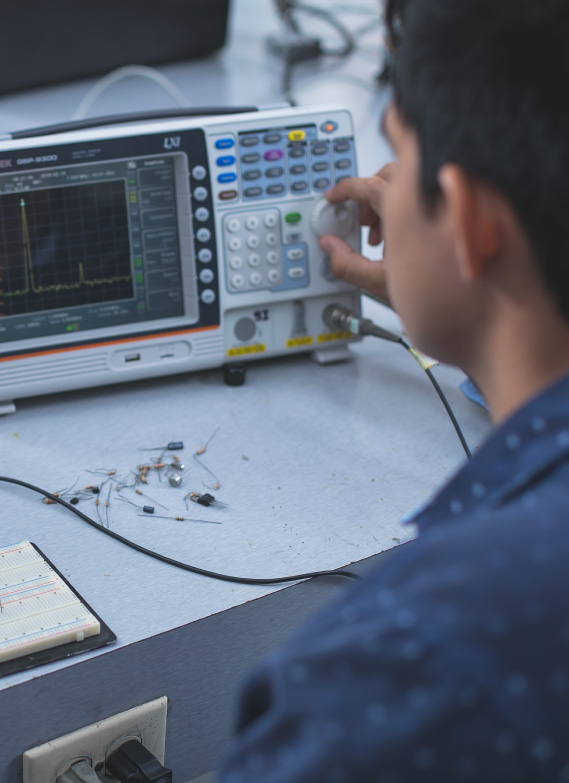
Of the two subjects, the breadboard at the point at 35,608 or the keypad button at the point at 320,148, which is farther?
the keypad button at the point at 320,148

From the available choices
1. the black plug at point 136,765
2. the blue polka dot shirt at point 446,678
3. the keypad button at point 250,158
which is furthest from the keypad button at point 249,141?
the blue polka dot shirt at point 446,678

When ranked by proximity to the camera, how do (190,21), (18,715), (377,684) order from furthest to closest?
(190,21), (18,715), (377,684)

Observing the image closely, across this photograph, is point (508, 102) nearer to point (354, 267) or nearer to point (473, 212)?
point (473, 212)

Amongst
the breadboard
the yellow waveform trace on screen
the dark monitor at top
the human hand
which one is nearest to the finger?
the human hand

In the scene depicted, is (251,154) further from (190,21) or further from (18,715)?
(190,21)

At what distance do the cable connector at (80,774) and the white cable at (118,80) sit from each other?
1.10m

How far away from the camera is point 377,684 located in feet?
1.08

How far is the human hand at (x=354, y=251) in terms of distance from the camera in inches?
39.2

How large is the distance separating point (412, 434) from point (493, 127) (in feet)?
1.91

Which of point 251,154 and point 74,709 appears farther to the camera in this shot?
point 251,154

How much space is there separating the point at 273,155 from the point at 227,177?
0.19ft

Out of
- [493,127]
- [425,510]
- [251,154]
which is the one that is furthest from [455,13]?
[251,154]

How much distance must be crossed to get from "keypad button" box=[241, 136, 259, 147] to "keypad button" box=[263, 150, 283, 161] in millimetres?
16

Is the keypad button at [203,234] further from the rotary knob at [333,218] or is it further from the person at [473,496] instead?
the person at [473,496]
